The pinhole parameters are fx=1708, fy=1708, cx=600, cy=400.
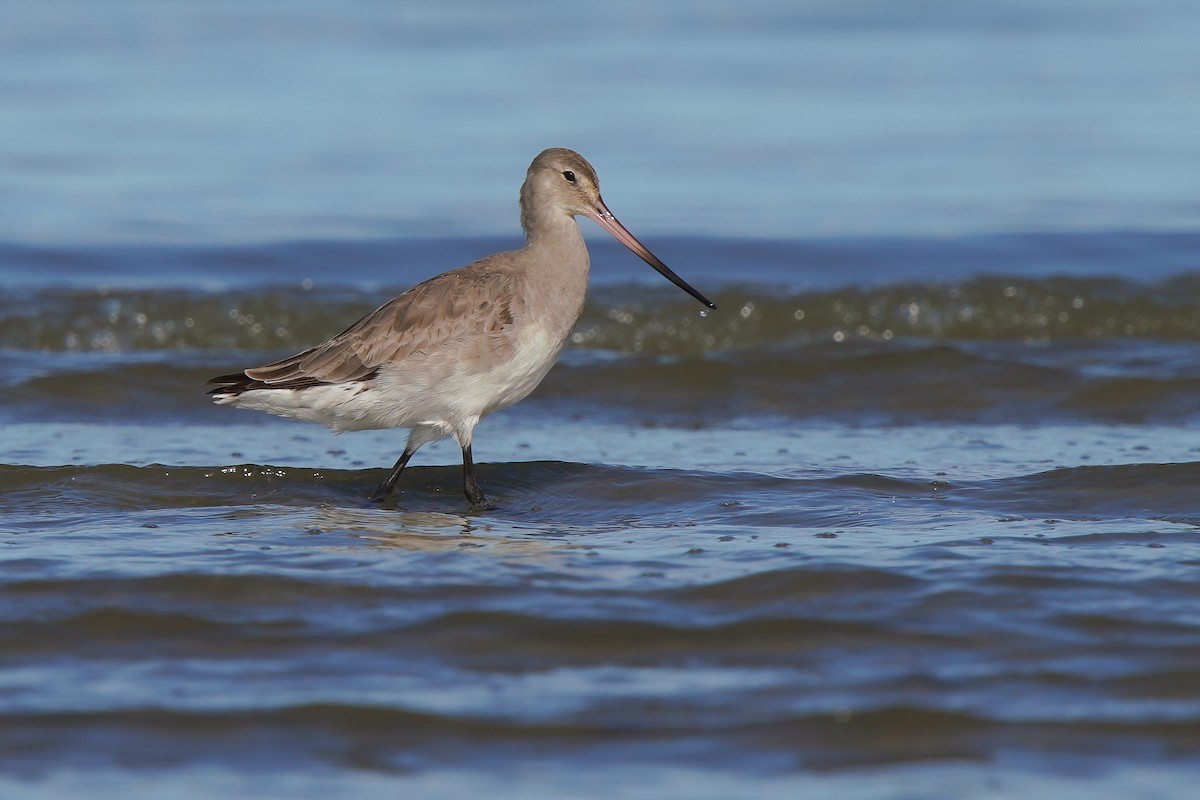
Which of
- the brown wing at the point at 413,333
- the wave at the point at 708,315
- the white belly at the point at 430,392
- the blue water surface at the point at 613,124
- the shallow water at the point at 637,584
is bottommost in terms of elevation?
the shallow water at the point at 637,584

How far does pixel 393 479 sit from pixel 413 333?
2.41 ft

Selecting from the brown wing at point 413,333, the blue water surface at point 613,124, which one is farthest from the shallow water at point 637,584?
the blue water surface at point 613,124

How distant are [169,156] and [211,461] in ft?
30.7

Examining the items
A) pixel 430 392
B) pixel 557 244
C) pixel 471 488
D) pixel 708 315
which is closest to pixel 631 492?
pixel 471 488

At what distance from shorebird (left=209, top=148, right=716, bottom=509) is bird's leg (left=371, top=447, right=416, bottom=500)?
0.01 meters

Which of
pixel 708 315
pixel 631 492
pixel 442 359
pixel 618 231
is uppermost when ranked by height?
pixel 618 231

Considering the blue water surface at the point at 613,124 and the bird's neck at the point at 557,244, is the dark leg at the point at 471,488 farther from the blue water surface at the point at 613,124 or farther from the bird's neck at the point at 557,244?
the blue water surface at the point at 613,124

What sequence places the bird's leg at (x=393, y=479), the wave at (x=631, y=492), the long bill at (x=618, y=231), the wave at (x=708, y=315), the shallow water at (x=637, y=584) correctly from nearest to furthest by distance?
the shallow water at (x=637, y=584), the wave at (x=631, y=492), the bird's leg at (x=393, y=479), the long bill at (x=618, y=231), the wave at (x=708, y=315)

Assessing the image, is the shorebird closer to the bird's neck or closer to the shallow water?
the bird's neck

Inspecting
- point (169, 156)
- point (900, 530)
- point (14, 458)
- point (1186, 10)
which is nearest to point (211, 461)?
point (14, 458)

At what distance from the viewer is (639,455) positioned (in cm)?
827

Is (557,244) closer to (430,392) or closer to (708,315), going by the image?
(430,392)

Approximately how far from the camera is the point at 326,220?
1445 cm

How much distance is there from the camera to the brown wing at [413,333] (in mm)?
6992
